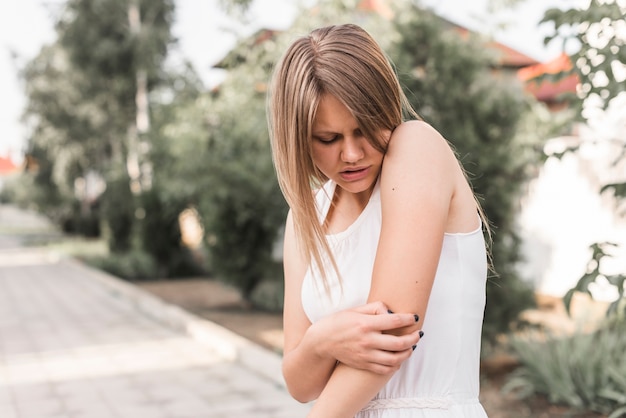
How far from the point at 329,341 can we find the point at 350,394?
106 millimetres

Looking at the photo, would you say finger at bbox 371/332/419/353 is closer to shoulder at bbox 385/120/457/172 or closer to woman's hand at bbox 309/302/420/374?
woman's hand at bbox 309/302/420/374

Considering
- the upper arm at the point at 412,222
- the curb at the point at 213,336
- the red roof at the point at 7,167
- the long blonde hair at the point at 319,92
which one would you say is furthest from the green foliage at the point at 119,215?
the red roof at the point at 7,167

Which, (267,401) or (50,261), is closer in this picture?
(267,401)

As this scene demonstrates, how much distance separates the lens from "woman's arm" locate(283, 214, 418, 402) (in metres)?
1.33

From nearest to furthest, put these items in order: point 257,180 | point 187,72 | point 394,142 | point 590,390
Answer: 1. point 394,142
2. point 590,390
3. point 257,180
4. point 187,72

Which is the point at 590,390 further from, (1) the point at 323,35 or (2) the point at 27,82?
(2) the point at 27,82

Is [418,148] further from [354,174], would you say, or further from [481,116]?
[481,116]

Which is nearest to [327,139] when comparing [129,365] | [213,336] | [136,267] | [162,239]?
[129,365]

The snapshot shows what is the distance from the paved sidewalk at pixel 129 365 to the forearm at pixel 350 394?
4.10 m

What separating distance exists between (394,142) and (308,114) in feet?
0.60

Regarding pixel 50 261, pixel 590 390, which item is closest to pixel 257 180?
pixel 590 390

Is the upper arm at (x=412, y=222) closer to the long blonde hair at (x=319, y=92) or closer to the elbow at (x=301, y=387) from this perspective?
the long blonde hair at (x=319, y=92)

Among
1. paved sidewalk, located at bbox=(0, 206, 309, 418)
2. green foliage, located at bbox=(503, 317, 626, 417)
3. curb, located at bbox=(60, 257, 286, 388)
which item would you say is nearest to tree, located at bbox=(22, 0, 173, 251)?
curb, located at bbox=(60, 257, 286, 388)

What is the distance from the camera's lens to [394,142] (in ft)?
4.66
